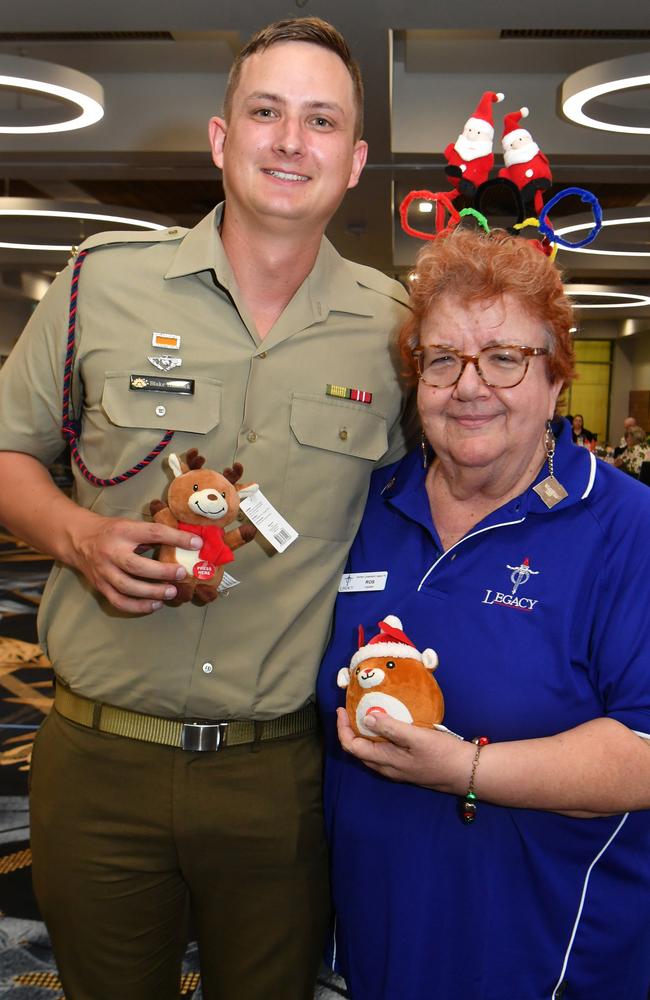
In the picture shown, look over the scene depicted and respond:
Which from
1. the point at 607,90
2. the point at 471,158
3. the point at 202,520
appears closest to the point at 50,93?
the point at 607,90

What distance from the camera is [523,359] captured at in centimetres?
165

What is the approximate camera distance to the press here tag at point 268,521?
1631 mm

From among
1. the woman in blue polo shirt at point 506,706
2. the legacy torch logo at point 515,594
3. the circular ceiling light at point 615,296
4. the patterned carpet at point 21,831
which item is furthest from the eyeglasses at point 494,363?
the circular ceiling light at point 615,296

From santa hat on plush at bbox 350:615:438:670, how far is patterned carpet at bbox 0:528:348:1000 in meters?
1.59

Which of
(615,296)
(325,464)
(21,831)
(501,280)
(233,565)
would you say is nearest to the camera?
(501,280)

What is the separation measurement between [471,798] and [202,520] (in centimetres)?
65

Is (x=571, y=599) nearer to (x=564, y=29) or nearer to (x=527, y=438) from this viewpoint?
(x=527, y=438)

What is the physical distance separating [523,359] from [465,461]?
8.4 inches

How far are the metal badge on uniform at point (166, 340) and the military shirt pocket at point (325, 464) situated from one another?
0.84ft

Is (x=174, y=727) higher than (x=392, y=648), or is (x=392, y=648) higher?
(x=392, y=648)

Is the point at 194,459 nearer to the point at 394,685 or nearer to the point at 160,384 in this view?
the point at 160,384

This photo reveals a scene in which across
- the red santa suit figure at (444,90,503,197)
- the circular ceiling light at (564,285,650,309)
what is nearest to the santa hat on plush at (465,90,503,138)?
the red santa suit figure at (444,90,503,197)

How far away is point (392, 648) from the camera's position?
60.9 inches

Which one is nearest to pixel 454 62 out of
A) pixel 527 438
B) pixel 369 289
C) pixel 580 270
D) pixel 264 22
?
pixel 264 22
